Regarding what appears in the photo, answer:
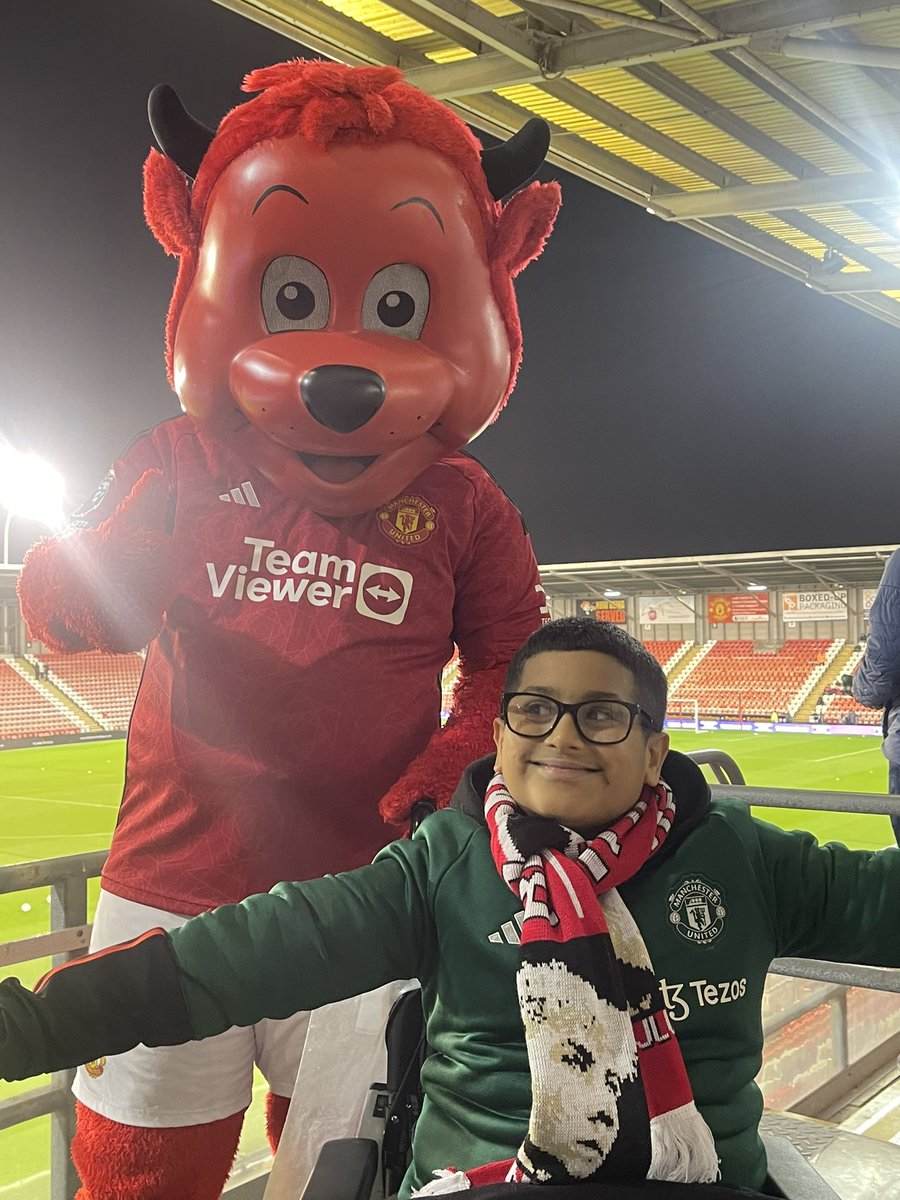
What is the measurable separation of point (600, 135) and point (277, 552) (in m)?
5.15

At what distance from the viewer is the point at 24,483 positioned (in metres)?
28.6

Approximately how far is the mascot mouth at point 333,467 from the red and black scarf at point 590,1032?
67cm

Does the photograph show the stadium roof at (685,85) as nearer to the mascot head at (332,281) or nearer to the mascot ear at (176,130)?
the mascot ear at (176,130)

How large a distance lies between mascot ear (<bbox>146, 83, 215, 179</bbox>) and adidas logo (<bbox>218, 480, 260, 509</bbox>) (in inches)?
22.2

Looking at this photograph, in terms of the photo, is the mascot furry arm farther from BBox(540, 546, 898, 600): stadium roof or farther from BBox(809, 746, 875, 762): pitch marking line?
BBox(540, 546, 898, 600): stadium roof

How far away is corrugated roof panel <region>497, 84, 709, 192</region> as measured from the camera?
18.9 ft

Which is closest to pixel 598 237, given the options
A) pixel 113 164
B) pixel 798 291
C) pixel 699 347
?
pixel 798 291

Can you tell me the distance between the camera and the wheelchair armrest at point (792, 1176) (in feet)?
4.36

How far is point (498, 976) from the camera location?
1.39 metres

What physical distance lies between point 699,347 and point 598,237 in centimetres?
705

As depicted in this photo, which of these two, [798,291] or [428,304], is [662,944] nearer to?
[428,304]

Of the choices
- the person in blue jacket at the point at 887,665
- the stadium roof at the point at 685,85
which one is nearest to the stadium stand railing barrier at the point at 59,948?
the person in blue jacket at the point at 887,665

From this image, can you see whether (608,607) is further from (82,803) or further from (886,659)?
(886,659)

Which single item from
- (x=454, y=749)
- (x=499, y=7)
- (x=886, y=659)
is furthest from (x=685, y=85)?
(x=454, y=749)
